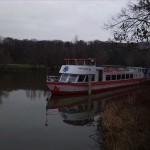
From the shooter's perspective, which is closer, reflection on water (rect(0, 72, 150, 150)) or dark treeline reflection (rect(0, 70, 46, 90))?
reflection on water (rect(0, 72, 150, 150))

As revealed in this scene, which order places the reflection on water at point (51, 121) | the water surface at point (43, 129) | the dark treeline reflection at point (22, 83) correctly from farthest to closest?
the dark treeline reflection at point (22, 83), the reflection on water at point (51, 121), the water surface at point (43, 129)

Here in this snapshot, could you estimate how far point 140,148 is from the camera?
8.69 meters

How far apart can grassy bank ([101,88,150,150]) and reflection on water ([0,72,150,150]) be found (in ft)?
2.19

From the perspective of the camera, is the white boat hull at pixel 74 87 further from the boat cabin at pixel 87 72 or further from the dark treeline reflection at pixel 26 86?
the dark treeline reflection at pixel 26 86

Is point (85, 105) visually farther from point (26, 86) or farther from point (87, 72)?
point (26, 86)

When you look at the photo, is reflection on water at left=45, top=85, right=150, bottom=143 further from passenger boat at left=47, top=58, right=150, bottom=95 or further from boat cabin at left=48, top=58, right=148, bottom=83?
boat cabin at left=48, top=58, right=148, bottom=83

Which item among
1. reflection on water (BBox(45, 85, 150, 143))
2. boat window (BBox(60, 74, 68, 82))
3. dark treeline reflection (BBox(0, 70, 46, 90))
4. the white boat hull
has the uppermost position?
boat window (BBox(60, 74, 68, 82))

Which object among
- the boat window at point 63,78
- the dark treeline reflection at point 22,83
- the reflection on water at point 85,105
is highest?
the boat window at point 63,78

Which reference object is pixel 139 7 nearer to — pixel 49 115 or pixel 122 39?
pixel 122 39

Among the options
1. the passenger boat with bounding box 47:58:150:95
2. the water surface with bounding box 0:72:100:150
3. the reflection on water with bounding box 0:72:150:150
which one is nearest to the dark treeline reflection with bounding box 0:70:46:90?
the passenger boat with bounding box 47:58:150:95

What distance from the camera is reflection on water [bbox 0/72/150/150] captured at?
40.2 feet

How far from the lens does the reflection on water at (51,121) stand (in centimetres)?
1225

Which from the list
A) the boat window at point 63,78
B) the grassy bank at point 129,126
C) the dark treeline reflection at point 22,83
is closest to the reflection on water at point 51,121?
the grassy bank at point 129,126

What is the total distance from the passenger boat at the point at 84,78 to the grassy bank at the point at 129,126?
1023 centimetres
